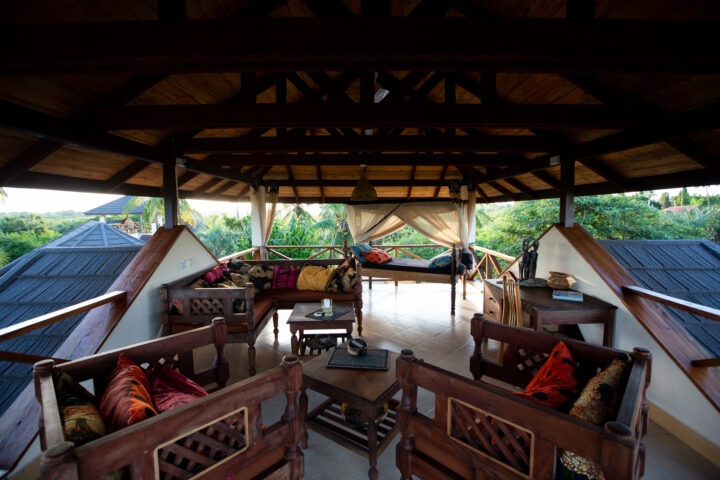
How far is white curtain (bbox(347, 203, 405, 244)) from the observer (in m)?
6.57

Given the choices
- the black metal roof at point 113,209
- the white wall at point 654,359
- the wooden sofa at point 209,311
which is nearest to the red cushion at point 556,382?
the white wall at point 654,359

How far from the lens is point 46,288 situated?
2818 mm

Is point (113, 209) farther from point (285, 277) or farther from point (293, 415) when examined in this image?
point (293, 415)

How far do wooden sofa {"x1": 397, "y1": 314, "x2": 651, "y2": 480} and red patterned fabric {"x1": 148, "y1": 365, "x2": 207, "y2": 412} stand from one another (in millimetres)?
960

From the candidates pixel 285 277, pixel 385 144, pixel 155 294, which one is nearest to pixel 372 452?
pixel 155 294

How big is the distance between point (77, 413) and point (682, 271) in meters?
4.69

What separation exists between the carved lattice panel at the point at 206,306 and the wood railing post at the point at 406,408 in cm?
220

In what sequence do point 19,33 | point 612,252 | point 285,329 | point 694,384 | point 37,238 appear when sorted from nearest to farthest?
point 19,33
point 694,384
point 612,252
point 285,329
point 37,238

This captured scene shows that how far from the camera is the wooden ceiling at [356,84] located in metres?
1.40

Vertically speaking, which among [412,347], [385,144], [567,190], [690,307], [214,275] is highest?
[385,144]

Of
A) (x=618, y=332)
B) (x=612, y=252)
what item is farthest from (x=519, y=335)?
(x=612, y=252)

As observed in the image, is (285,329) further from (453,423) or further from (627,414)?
(627,414)

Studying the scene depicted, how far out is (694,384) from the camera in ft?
6.37

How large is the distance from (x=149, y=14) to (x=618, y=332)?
14.4ft
